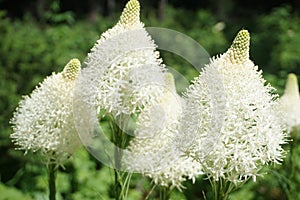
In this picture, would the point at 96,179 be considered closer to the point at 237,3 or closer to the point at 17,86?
the point at 17,86

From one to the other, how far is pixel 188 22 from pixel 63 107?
1187cm

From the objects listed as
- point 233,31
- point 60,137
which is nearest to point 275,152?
point 60,137

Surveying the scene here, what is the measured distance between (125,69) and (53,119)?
0.36 m

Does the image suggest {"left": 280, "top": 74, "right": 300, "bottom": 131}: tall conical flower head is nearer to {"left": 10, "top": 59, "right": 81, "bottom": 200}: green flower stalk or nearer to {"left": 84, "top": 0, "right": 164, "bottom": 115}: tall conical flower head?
{"left": 84, "top": 0, "right": 164, "bottom": 115}: tall conical flower head

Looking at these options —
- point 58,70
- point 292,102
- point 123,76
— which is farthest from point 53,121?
point 58,70

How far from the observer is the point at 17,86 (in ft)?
16.1

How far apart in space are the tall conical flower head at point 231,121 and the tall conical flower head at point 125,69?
0.20 meters

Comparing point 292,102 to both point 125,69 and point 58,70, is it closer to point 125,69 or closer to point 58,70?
point 125,69

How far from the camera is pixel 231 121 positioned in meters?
1.59

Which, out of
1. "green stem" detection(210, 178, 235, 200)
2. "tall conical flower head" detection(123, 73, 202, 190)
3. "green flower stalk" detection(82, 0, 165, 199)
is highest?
"green flower stalk" detection(82, 0, 165, 199)

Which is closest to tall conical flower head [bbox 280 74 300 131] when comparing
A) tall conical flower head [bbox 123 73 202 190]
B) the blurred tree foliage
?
the blurred tree foliage

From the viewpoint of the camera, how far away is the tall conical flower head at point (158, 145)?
195cm

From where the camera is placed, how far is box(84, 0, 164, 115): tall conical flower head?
1797 mm

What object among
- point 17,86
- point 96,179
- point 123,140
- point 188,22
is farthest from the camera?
point 188,22
